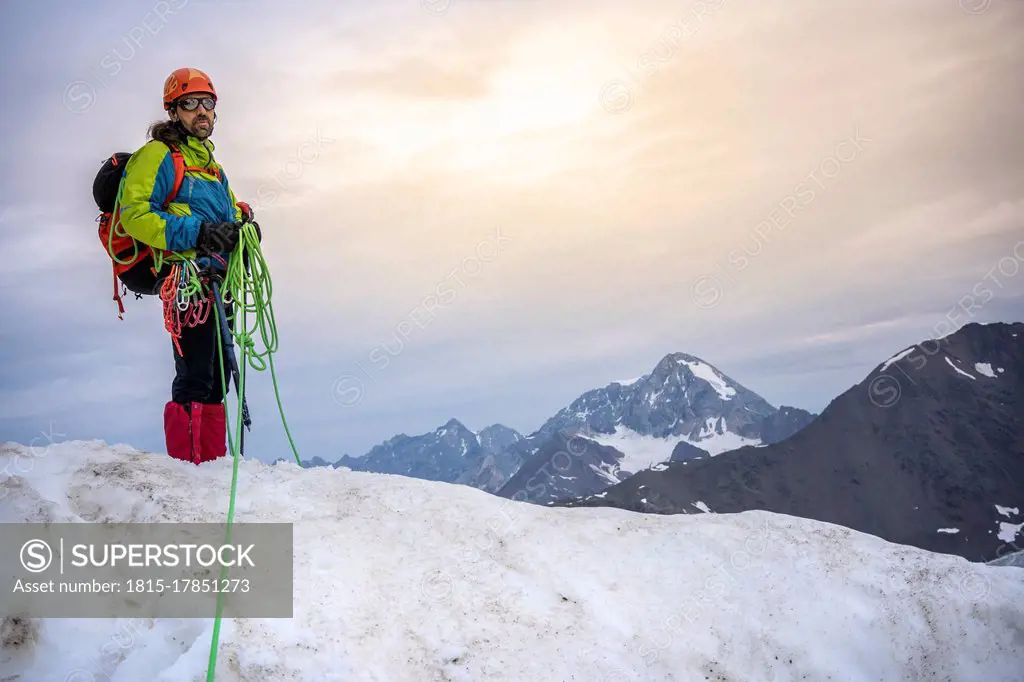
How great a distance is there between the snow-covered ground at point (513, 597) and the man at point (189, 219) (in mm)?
613

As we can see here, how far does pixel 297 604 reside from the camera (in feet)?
23.7

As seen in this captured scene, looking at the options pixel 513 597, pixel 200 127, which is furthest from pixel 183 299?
pixel 513 597

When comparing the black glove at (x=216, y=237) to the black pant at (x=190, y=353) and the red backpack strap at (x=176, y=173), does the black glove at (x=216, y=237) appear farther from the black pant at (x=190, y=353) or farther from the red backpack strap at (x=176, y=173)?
the black pant at (x=190, y=353)

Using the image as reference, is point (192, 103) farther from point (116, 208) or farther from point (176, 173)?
point (116, 208)

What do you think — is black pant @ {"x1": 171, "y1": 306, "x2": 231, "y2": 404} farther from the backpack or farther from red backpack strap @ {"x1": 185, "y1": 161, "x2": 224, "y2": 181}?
red backpack strap @ {"x1": 185, "y1": 161, "x2": 224, "y2": 181}

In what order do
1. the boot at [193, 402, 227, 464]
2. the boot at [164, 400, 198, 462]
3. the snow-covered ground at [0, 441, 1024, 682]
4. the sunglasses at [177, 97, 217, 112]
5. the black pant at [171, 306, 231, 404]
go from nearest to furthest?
the snow-covered ground at [0, 441, 1024, 682], the sunglasses at [177, 97, 217, 112], the black pant at [171, 306, 231, 404], the boot at [164, 400, 198, 462], the boot at [193, 402, 227, 464]

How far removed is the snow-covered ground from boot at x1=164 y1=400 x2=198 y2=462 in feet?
0.94

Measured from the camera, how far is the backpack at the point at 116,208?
29.2 ft

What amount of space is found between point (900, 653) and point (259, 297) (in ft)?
28.5

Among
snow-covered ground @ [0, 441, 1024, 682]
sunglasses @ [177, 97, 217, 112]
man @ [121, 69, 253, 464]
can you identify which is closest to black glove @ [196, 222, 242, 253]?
man @ [121, 69, 253, 464]

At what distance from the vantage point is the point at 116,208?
8.88m

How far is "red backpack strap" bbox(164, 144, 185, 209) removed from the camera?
9.04 metres

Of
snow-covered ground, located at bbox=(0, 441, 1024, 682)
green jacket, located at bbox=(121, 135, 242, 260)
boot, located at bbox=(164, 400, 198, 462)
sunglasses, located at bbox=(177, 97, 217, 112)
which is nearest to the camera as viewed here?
snow-covered ground, located at bbox=(0, 441, 1024, 682)

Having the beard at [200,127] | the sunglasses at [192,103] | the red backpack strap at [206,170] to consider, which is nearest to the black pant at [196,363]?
the red backpack strap at [206,170]
